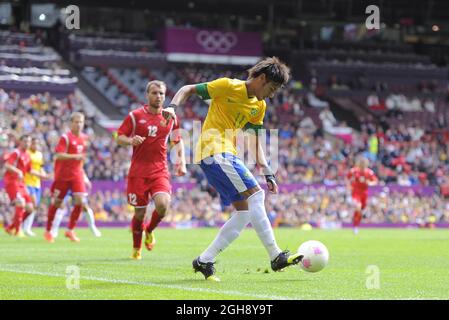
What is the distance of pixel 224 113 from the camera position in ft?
37.8

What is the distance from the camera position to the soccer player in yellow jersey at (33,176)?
24094mm

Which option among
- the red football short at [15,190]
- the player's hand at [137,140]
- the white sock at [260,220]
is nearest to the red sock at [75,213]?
the red football short at [15,190]

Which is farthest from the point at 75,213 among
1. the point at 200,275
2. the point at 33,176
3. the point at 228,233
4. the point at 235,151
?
the point at 235,151

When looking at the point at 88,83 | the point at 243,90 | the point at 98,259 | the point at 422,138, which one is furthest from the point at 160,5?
the point at 243,90

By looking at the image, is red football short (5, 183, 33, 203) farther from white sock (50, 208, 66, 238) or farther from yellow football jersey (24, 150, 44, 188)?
white sock (50, 208, 66, 238)

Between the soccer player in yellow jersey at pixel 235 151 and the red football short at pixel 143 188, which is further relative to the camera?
the red football short at pixel 143 188

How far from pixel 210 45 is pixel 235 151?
40424 mm

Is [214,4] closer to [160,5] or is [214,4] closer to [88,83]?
[160,5]

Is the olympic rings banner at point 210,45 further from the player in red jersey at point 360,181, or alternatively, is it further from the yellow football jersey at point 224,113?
the yellow football jersey at point 224,113

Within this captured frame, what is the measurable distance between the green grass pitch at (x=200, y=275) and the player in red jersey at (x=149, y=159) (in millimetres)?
849

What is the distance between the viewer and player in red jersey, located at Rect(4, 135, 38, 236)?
23.3 metres

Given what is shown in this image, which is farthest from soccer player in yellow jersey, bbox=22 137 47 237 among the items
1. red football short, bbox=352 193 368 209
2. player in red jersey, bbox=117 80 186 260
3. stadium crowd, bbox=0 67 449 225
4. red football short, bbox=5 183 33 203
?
red football short, bbox=352 193 368 209

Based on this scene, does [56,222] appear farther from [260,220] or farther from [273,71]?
[273,71]

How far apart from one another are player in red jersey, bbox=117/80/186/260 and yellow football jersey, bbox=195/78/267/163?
3.68 m
